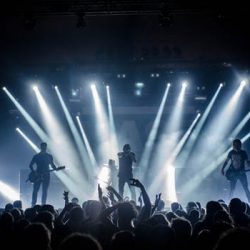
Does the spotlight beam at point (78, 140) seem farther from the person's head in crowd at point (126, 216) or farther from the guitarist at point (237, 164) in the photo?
the person's head in crowd at point (126, 216)

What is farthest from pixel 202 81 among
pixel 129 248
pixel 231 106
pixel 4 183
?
pixel 129 248

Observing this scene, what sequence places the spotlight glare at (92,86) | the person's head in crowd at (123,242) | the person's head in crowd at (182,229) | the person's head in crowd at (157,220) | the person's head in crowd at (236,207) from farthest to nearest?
1. the spotlight glare at (92,86)
2. the person's head in crowd at (236,207)
3. the person's head in crowd at (157,220)
4. the person's head in crowd at (182,229)
5. the person's head in crowd at (123,242)

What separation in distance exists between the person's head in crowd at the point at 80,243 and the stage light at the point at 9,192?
575 inches

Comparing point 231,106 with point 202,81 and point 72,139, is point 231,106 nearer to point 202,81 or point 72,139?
point 202,81

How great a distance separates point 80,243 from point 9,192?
15149 millimetres

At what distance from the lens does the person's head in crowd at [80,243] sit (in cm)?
207

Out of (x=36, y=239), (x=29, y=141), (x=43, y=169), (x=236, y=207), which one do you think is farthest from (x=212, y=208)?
(x=29, y=141)

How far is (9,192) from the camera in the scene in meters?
16.2

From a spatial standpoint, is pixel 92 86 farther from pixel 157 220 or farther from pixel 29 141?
pixel 157 220

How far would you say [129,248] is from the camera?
2.51m

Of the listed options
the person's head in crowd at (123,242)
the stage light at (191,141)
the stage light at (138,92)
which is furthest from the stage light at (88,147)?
the person's head in crowd at (123,242)

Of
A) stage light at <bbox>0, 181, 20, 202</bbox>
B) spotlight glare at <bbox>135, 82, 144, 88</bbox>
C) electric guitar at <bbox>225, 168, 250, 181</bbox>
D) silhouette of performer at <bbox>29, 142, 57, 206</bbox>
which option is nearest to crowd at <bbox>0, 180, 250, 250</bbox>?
electric guitar at <bbox>225, 168, 250, 181</bbox>

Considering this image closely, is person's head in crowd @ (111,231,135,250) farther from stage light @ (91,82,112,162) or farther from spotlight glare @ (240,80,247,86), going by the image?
stage light @ (91,82,112,162)

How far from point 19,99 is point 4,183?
4.10m
